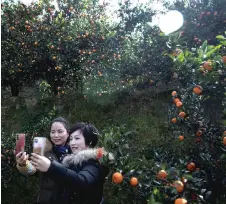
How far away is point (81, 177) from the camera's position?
190 cm

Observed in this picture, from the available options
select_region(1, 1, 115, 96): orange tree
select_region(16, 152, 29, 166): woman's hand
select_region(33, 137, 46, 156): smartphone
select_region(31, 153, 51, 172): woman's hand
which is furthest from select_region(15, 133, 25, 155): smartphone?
select_region(1, 1, 115, 96): orange tree

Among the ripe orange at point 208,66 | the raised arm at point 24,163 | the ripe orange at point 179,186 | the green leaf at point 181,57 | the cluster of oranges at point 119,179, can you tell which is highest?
the green leaf at point 181,57

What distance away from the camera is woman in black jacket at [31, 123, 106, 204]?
1.84m

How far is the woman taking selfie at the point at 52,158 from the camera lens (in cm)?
217

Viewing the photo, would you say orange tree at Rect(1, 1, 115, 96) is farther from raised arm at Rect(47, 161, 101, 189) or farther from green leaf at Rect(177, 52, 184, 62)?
raised arm at Rect(47, 161, 101, 189)

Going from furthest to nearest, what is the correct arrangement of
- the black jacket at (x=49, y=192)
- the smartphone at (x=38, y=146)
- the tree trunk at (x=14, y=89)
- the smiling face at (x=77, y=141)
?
the tree trunk at (x=14, y=89), the smiling face at (x=77, y=141), the black jacket at (x=49, y=192), the smartphone at (x=38, y=146)

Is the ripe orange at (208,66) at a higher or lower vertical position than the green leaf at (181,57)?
lower

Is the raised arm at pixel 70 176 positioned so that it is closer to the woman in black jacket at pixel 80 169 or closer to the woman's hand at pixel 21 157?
the woman in black jacket at pixel 80 169

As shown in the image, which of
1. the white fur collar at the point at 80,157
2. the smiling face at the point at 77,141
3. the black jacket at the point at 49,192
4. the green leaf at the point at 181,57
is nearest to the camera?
the white fur collar at the point at 80,157

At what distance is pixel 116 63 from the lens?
707 cm

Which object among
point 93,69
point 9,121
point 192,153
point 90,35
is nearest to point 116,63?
point 93,69

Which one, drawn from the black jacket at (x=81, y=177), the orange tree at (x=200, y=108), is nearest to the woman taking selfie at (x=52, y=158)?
the black jacket at (x=81, y=177)

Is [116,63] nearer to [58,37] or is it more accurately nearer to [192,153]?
[58,37]

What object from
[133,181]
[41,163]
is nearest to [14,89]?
[41,163]
